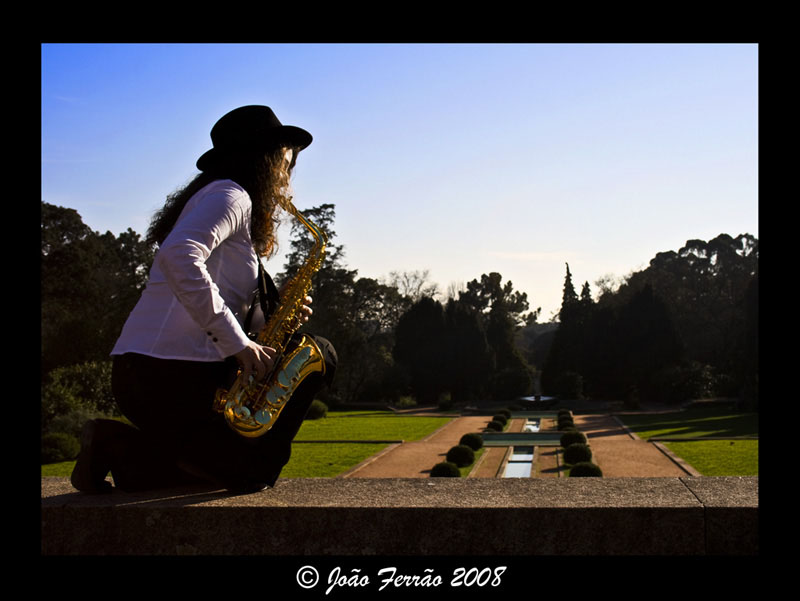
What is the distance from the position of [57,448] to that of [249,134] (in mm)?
15001

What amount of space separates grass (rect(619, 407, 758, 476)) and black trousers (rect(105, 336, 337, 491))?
792cm

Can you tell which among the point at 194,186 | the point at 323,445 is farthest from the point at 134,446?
the point at 323,445

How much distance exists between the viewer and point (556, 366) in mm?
42688

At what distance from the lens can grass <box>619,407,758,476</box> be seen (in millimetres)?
14758

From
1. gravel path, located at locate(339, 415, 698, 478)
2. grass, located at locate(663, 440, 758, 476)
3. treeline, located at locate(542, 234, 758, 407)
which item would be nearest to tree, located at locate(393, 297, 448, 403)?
treeline, located at locate(542, 234, 758, 407)

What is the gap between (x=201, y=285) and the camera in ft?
8.55

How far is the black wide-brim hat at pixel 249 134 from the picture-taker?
311cm

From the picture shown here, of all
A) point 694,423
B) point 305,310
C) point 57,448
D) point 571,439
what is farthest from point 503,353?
point 305,310

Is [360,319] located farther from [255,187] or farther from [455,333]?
[255,187]
